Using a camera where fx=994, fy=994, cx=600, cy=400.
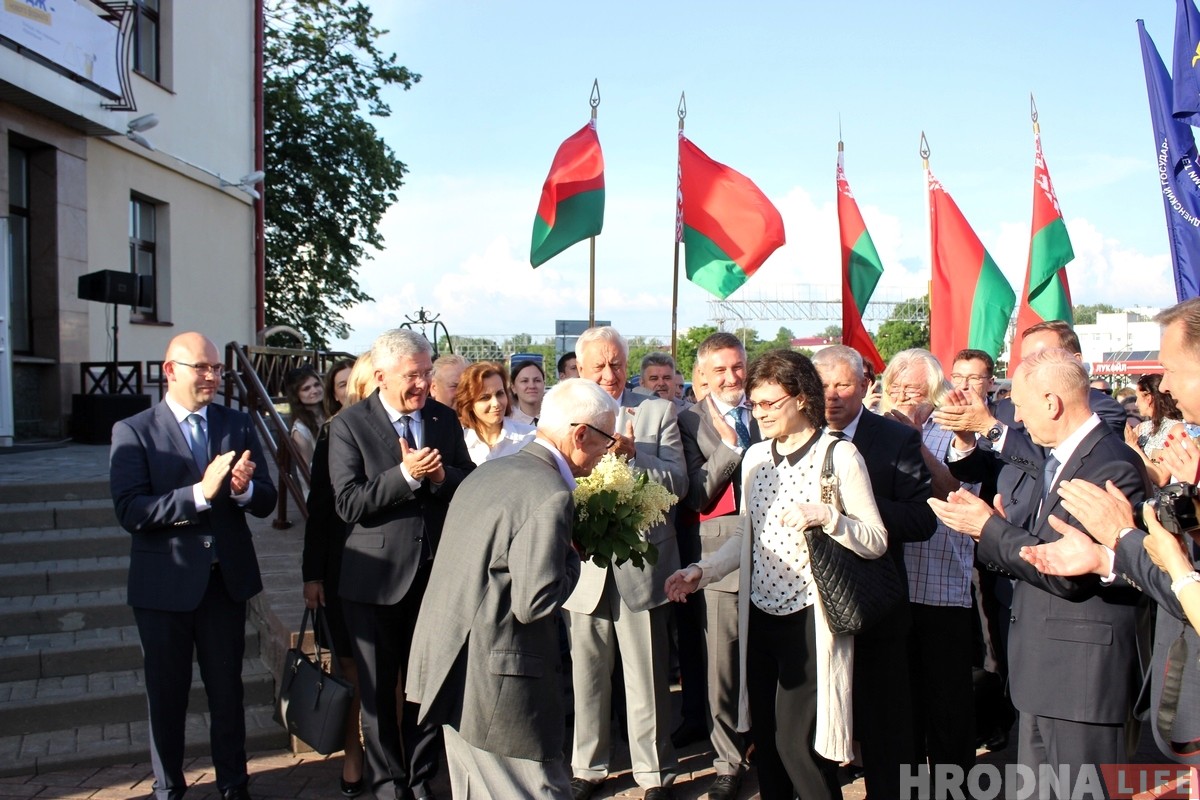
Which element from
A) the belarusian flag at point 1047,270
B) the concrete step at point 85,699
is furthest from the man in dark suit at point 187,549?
the belarusian flag at point 1047,270

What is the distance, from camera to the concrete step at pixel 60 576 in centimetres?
634

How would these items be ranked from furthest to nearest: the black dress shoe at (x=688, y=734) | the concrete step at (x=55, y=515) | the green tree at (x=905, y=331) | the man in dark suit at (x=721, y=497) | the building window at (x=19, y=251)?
the green tree at (x=905, y=331)
the building window at (x=19, y=251)
the concrete step at (x=55, y=515)
the black dress shoe at (x=688, y=734)
the man in dark suit at (x=721, y=497)

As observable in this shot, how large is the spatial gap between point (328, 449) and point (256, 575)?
2.16 ft

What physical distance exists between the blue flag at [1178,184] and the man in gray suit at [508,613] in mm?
5084

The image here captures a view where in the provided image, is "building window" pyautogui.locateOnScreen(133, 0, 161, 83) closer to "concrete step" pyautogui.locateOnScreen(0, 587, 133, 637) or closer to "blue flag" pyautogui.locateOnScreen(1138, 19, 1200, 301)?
"concrete step" pyautogui.locateOnScreen(0, 587, 133, 637)

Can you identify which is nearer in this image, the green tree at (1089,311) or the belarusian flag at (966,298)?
the belarusian flag at (966,298)

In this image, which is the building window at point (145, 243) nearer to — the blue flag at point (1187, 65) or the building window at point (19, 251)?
the building window at point (19, 251)

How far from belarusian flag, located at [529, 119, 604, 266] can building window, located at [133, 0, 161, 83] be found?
8874 millimetres

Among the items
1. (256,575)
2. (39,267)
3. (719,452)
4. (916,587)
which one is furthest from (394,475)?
(39,267)

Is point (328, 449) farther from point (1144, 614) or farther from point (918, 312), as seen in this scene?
point (918, 312)

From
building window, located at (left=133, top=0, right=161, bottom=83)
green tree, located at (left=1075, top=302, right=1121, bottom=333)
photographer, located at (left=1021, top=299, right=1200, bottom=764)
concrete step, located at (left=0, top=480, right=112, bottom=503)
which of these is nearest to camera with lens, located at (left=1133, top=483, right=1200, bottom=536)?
photographer, located at (left=1021, top=299, right=1200, bottom=764)

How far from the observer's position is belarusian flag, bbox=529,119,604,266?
7.92 metres

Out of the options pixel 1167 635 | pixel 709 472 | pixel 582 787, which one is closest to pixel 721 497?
pixel 709 472

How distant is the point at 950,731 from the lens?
454 cm
